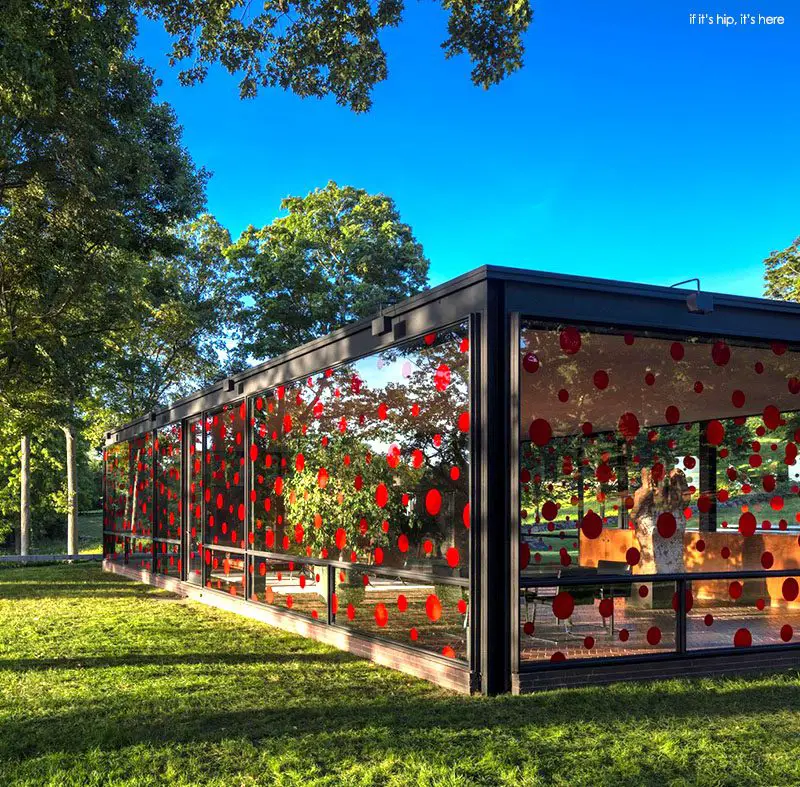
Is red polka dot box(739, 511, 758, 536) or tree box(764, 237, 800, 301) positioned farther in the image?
tree box(764, 237, 800, 301)

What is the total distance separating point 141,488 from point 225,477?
17.6 feet

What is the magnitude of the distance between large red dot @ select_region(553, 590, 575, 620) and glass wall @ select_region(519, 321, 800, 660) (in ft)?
0.12

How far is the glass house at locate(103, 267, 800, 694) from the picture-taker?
21.7ft

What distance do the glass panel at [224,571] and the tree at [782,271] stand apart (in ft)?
80.4

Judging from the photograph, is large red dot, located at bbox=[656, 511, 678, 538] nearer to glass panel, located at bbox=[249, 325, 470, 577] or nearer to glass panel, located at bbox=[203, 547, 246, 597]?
glass panel, located at bbox=[249, 325, 470, 577]

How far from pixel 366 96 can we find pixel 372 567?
16.2 ft

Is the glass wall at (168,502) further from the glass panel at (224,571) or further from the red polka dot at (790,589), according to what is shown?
the red polka dot at (790,589)

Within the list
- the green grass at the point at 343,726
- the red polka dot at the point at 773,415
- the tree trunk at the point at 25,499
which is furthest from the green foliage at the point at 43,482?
the red polka dot at the point at 773,415

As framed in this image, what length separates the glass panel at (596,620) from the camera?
6707 millimetres

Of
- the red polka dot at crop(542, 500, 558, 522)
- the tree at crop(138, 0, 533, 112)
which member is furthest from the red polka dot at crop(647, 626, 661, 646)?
the tree at crop(138, 0, 533, 112)

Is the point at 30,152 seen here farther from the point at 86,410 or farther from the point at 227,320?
the point at 227,320

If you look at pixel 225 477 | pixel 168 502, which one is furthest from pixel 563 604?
pixel 168 502

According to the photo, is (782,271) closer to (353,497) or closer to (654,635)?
(353,497)

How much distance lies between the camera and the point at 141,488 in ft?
55.7
